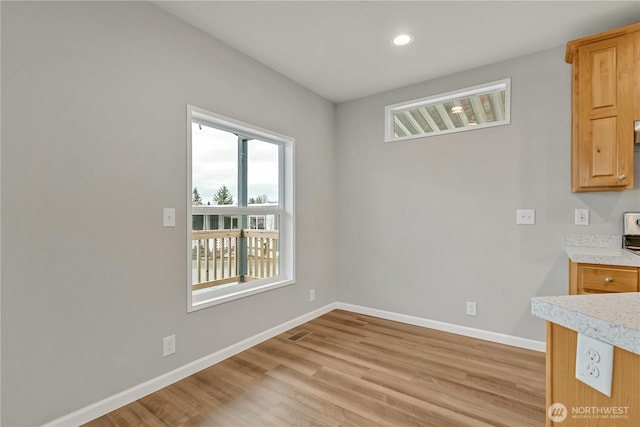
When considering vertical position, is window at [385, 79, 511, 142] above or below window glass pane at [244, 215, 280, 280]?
above

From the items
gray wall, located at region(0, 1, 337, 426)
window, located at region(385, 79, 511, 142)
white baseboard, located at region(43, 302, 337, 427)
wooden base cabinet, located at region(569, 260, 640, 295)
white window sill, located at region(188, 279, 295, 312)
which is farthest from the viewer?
window, located at region(385, 79, 511, 142)

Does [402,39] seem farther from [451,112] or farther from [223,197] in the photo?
[223,197]

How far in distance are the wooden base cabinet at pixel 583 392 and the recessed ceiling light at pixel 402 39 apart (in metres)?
2.38

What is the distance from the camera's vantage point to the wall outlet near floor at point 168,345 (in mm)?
2186

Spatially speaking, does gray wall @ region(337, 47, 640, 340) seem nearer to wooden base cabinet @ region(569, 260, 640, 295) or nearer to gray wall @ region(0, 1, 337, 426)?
wooden base cabinet @ region(569, 260, 640, 295)

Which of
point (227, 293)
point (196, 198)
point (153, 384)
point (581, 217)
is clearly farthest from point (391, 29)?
point (153, 384)

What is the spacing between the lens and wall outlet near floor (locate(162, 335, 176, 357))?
2.19 meters

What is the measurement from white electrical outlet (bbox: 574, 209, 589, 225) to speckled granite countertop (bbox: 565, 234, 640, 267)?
0.11m

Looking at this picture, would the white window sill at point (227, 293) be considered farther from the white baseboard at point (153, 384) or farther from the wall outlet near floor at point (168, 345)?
the white baseboard at point (153, 384)

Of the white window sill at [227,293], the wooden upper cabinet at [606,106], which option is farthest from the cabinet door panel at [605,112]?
the white window sill at [227,293]

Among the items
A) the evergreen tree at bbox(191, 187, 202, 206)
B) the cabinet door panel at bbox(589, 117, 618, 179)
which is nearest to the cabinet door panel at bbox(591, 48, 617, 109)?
the cabinet door panel at bbox(589, 117, 618, 179)

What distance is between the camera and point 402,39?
2.52m

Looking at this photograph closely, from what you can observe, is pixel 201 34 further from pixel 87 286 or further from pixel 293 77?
pixel 87 286

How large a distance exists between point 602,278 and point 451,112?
1.98 meters
